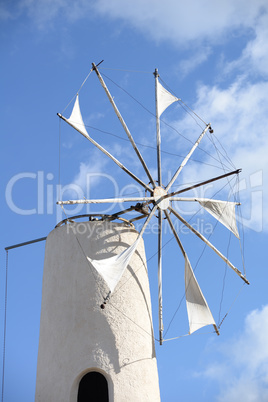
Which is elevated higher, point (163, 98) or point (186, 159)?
point (163, 98)

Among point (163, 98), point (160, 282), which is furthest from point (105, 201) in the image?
point (163, 98)

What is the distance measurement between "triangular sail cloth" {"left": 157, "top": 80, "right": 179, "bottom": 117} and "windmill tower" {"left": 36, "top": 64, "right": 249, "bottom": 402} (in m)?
1.40

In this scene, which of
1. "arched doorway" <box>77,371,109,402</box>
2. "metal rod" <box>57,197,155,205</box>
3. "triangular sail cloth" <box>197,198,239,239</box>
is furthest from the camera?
"triangular sail cloth" <box>197,198,239,239</box>

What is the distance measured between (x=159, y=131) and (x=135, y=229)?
2239 mm

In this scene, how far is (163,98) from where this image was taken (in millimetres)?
14914

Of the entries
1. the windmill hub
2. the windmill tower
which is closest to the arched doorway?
the windmill tower

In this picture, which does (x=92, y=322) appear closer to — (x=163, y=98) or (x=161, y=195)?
(x=161, y=195)

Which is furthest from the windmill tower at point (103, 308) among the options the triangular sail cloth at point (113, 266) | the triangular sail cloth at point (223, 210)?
the triangular sail cloth at point (223, 210)

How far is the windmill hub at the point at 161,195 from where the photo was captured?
13.5 m

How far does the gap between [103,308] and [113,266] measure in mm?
795

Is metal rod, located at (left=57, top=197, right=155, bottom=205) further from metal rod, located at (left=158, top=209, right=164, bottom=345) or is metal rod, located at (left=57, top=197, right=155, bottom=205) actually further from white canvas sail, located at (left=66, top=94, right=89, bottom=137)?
white canvas sail, located at (left=66, top=94, right=89, bottom=137)

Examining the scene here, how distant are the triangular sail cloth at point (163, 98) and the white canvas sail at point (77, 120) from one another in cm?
182

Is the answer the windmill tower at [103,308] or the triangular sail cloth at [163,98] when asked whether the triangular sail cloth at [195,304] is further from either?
the triangular sail cloth at [163,98]

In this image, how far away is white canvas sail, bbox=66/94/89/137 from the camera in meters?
13.5
